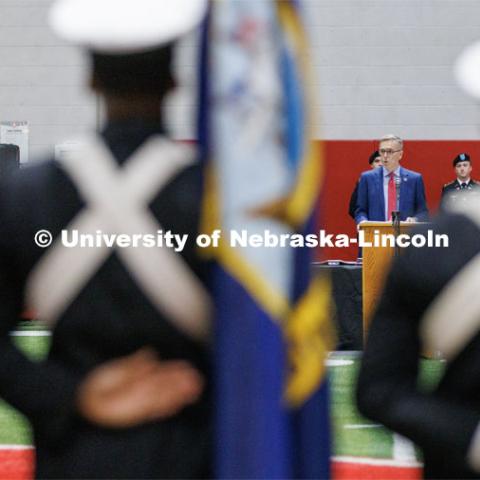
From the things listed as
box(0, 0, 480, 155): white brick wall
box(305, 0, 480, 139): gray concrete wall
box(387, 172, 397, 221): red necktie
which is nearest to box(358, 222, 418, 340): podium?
box(387, 172, 397, 221): red necktie

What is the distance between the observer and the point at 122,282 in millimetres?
2248

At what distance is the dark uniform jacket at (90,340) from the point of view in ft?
7.36

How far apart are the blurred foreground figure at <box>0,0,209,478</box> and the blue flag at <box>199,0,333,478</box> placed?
150mm

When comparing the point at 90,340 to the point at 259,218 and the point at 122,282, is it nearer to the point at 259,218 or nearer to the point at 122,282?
the point at 122,282

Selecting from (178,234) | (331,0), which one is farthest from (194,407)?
(331,0)

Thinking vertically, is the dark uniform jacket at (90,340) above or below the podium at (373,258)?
above

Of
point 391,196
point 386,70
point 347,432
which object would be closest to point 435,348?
point 347,432

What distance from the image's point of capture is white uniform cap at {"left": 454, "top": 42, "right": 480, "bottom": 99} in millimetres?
2338

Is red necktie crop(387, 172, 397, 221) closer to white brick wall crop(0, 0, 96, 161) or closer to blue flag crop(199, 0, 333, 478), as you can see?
white brick wall crop(0, 0, 96, 161)

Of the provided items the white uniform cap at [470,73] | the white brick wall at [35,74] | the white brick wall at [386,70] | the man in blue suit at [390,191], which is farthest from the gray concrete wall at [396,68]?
the white uniform cap at [470,73]

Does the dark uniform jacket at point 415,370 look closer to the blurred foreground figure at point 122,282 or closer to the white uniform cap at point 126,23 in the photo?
the blurred foreground figure at point 122,282

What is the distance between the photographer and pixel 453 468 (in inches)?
88.1

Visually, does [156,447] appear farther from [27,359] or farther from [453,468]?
[453,468]

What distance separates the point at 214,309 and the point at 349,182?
49.2 ft
